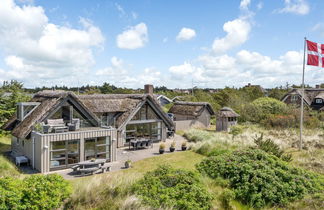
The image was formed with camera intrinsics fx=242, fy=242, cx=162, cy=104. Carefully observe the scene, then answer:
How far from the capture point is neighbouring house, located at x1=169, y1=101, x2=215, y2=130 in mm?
32375

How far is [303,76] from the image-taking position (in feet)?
65.1

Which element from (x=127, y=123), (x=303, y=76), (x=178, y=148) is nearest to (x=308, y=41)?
(x=303, y=76)

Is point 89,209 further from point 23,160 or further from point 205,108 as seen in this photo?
point 205,108

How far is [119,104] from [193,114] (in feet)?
42.8

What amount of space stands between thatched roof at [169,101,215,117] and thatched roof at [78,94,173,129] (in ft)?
31.5

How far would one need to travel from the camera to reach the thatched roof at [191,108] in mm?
33219

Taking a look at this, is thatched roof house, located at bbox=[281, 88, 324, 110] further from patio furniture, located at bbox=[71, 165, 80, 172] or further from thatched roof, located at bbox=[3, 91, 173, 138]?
patio furniture, located at bbox=[71, 165, 80, 172]

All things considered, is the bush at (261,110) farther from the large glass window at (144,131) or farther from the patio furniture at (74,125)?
the patio furniture at (74,125)

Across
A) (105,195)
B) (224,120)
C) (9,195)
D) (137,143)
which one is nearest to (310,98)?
(224,120)

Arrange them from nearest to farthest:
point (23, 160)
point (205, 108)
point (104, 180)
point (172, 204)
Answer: point (172, 204) → point (104, 180) → point (23, 160) → point (205, 108)

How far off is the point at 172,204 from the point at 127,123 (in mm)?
14819

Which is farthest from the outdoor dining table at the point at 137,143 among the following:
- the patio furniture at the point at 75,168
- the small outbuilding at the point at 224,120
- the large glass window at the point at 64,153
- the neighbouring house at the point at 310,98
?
the neighbouring house at the point at 310,98

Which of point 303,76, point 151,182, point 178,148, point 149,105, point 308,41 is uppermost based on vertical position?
point 308,41

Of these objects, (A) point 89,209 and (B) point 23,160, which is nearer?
(A) point 89,209
